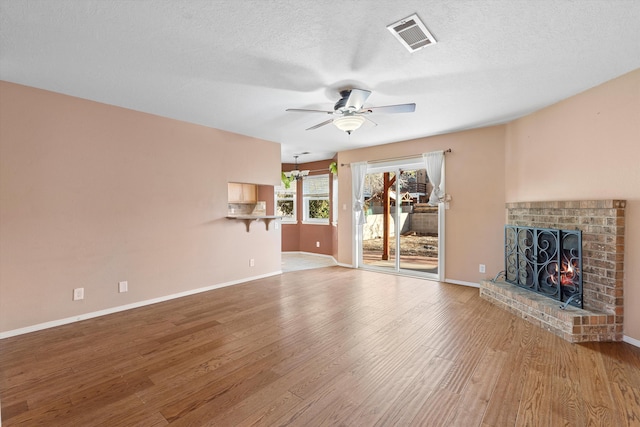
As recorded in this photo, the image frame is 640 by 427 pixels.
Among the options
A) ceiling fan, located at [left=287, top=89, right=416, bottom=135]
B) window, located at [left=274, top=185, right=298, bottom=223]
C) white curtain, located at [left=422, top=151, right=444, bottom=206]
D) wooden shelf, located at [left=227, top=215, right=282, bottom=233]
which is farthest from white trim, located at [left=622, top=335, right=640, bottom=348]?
window, located at [left=274, top=185, right=298, bottom=223]

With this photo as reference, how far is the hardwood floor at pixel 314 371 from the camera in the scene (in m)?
1.80

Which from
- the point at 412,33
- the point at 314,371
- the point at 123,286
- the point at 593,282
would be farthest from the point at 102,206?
the point at 593,282

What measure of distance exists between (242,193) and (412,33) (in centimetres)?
439

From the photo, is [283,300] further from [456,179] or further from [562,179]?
[562,179]

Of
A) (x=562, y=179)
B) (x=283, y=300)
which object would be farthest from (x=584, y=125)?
(x=283, y=300)

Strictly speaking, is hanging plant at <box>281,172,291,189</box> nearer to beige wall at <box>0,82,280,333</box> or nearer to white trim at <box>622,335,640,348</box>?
beige wall at <box>0,82,280,333</box>

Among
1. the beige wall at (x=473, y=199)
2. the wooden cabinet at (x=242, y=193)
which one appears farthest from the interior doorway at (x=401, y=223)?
the wooden cabinet at (x=242, y=193)

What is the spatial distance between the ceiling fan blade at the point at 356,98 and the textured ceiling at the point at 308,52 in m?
0.10

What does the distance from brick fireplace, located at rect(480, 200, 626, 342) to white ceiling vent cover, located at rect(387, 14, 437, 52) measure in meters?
2.37

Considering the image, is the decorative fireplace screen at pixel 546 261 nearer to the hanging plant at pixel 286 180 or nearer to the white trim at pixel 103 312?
the white trim at pixel 103 312

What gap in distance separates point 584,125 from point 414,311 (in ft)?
9.13

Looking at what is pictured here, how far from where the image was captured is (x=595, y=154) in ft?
9.86

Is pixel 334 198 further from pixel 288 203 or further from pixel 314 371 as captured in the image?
pixel 314 371

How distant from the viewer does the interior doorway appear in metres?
5.33
